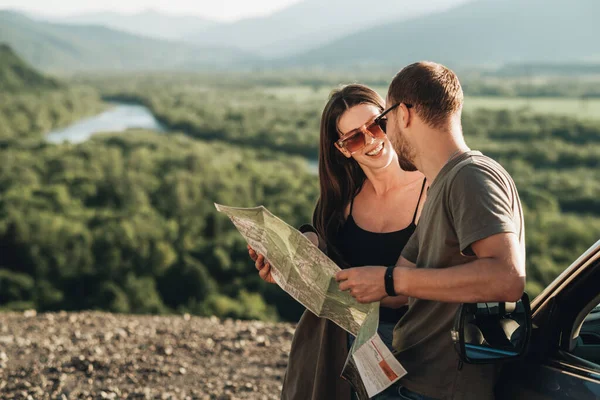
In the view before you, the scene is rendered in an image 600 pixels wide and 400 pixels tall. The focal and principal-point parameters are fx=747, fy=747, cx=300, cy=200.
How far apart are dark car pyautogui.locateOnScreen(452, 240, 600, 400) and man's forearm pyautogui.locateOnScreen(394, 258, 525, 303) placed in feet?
0.19

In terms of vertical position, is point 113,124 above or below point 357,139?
below

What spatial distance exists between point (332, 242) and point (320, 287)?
0.59 meters

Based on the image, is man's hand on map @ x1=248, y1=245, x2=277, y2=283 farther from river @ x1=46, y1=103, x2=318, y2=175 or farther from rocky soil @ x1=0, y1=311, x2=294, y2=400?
river @ x1=46, y1=103, x2=318, y2=175

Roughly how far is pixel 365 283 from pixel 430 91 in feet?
1.50

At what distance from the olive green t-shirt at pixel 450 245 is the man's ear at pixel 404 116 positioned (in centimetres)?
14

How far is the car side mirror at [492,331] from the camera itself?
1.57 m

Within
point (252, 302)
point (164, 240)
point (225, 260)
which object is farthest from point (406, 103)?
point (164, 240)

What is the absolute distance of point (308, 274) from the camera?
1.94 m

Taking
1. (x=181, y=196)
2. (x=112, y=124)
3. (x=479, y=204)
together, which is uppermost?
(x=479, y=204)

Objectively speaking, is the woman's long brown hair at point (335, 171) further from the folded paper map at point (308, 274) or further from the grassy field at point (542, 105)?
the grassy field at point (542, 105)

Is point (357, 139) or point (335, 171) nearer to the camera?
point (357, 139)

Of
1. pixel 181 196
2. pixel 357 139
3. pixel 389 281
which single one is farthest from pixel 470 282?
pixel 181 196

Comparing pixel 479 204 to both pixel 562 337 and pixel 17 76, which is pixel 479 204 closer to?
pixel 562 337

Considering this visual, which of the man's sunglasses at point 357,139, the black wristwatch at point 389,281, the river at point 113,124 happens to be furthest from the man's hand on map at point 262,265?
the river at point 113,124
